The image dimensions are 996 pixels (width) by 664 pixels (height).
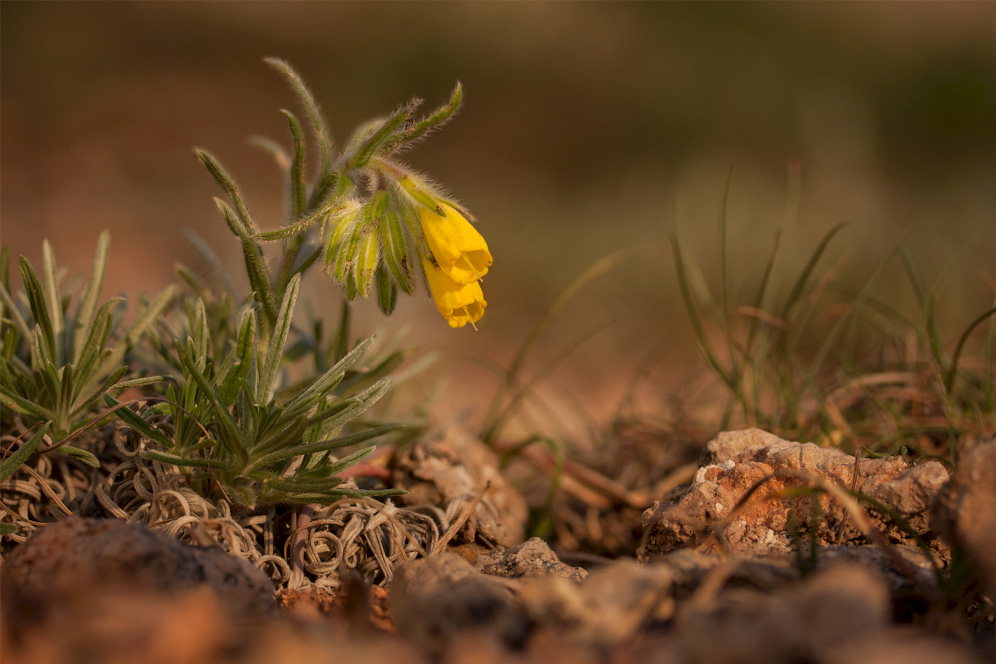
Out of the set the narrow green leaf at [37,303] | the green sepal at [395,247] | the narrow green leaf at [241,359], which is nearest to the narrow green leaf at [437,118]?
the green sepal at [395,247]

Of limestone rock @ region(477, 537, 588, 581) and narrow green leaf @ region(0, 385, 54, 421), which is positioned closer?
limestone rock @ region(477, 537, 588, 581)

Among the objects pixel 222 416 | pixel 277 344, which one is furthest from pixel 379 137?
pixel 222 416

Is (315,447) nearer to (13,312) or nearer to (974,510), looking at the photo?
(13,312)

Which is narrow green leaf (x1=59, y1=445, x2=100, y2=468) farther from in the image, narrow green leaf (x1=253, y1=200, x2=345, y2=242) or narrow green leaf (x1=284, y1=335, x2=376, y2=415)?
narrow green leaf (x1=253, y1=200, x2=345, y2=242)

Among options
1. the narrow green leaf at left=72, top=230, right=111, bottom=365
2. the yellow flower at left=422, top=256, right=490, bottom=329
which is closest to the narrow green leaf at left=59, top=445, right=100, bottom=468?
the narrow green leaf at left=72, top=230, right=111, bottom=365

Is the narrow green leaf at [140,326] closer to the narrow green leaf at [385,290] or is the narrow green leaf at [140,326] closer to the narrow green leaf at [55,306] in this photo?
the narrow green leaf at [55,306]

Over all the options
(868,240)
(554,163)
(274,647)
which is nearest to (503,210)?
(554,163)
